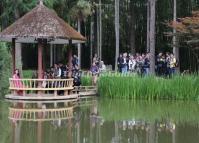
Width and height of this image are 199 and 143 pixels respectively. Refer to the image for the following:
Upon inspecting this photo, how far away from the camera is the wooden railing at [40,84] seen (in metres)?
26.4

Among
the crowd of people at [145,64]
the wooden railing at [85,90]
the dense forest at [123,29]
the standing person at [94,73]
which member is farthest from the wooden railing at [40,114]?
the dense forest at [123,29]

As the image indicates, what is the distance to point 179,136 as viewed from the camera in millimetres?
15047

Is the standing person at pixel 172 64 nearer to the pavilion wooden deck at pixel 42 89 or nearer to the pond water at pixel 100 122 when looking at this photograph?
the pond water at pixel 100 122

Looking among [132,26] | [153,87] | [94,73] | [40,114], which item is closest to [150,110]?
[40,114]

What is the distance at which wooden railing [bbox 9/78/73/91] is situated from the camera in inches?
1040

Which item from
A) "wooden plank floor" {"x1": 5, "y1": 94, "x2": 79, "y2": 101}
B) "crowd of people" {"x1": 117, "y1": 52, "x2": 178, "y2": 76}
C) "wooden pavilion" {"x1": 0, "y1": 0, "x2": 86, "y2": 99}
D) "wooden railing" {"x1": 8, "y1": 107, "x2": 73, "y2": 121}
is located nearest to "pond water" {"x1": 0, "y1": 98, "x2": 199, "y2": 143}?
"wooden railing" {"x1": 8, "y1": 107, "x2": 73, "y2": 121}

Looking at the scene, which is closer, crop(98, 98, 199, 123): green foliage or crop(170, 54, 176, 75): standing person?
crop(98, 98, 199, 123): green foliage

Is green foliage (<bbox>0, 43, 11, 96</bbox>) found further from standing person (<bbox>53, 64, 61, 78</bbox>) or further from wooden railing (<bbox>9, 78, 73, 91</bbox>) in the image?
standing person (<bbox>53, 64, 61, 78</bbox>)

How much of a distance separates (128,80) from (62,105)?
4327 mm

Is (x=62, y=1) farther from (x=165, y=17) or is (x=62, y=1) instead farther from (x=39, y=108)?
(x=39, y=108)

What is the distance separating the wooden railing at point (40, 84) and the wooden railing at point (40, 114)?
4.49 meters

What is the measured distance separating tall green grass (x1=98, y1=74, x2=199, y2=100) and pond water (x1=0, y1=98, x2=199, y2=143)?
1.15 metres

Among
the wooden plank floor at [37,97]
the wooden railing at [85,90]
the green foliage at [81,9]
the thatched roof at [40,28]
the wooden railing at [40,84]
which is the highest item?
the green foliage at [81,9]

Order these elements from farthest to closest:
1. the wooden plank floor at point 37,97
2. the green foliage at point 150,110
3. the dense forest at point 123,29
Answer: the dense forest at point 123,29 < the wooden plank floor at point 37,97 < the green foliage at point 150,110
